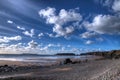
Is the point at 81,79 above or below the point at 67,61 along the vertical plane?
below

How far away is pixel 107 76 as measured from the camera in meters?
17.3

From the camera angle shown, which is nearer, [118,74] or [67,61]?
[118,74]

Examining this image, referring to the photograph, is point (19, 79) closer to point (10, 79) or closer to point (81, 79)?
point (10, 79)

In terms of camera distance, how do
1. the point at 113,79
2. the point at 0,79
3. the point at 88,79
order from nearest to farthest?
the point at 113,79 < the point at 88,79 < the point at 0,79

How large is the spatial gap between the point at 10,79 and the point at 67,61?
22.8 m

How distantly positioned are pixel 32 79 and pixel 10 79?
2498 mm

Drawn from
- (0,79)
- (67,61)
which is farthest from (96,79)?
(67,61)

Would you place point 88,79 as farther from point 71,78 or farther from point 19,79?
point 19,79

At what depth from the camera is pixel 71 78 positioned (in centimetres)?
2034

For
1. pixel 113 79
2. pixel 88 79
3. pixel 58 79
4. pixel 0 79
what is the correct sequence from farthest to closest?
pixel 0 79, pixel 58 79, pixel 88 79, pixel 113 79

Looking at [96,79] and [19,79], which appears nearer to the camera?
[96,79]

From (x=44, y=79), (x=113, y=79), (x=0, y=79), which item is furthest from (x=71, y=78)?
(x=0, y=79)

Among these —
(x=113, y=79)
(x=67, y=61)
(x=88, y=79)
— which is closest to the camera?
(x=113, y=79)

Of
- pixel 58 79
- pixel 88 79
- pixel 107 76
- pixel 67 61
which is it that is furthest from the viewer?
pixel 67 61
